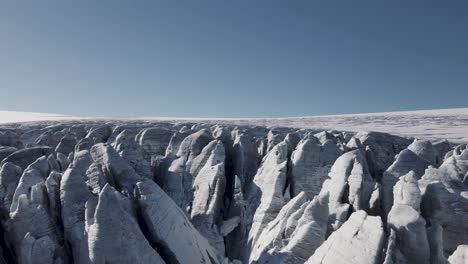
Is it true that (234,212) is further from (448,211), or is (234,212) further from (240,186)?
(448,211)

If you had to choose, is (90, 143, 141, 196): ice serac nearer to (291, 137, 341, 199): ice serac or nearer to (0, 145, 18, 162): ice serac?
(0, 145, 18, 162): ice serac

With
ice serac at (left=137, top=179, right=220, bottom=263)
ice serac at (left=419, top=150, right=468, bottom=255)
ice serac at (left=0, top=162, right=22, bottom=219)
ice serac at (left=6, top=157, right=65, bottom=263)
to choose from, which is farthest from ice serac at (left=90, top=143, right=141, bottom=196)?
ice serac at (left=419, top=150, right=468, bottom=255)

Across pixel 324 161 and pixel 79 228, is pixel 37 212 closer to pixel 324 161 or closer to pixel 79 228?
pixel 79 228

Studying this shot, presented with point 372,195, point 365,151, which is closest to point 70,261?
point 372,195

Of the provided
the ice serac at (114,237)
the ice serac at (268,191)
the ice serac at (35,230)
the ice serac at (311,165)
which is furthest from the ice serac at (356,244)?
the ice serac at (311,165)

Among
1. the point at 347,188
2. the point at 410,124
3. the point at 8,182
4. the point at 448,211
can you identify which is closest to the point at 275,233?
the point at 347,188
